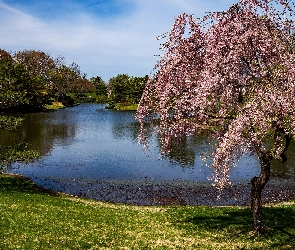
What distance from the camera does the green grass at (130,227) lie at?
1649 cm

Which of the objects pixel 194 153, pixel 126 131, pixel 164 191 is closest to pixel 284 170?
pixel 194 153

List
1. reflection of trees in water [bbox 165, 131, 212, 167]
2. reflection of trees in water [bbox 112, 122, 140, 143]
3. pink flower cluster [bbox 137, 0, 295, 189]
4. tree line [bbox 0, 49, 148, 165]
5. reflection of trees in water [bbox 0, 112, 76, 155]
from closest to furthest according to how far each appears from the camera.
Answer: pink flower cluster [bbox 137, 0, 295, 189]
reflection of trees in water [bbox 165, 131, 212, 167]
reflection of trees in water [bbox 0, 112, 76, 155]
reflection of trees in water [bbox 112, 122, 140, 143]
tree line [bbox 0, 49, 148, 165]

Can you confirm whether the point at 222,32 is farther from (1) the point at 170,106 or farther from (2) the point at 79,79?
(2) the point at 79,79

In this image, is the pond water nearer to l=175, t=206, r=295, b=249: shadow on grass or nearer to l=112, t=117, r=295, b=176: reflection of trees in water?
l=112, t=117, r=295, b=176: reflection of trees in water

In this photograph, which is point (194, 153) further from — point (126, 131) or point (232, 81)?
point (232, 81)

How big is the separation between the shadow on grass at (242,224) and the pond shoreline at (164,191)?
5.83 m

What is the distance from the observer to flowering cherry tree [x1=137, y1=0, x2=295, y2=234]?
47.4 feet

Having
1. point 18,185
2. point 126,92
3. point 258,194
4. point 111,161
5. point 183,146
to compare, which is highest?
point 126,92

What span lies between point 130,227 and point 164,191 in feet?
46.0

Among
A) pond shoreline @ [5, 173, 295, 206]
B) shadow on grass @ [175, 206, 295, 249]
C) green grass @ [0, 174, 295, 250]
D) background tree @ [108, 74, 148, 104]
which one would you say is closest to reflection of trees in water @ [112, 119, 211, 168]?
pond shoreline @ [5, 173, 295, 206]

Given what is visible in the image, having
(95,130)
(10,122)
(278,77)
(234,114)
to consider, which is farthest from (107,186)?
(95,130)

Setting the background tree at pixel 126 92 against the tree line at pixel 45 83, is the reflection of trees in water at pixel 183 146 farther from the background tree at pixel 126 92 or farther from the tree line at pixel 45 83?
the background tree at pixel 126 92

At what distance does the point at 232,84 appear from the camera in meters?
15.8

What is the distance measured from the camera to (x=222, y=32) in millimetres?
16172
